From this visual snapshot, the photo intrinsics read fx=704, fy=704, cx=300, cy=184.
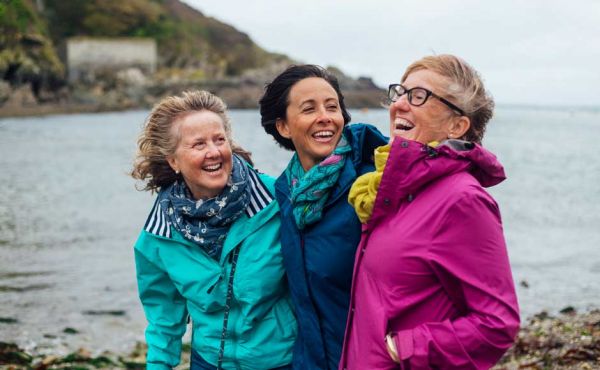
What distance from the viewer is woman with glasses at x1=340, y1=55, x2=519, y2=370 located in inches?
97.7

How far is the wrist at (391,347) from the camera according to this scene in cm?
261

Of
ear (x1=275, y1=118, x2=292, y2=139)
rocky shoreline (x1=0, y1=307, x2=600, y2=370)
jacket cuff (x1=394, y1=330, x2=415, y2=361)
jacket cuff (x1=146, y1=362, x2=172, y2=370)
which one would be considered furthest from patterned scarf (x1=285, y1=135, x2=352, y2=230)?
rocky shoreline (x1=0, y1=307, x2=600, y2=370)

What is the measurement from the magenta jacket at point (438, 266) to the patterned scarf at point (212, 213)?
40.1 inches

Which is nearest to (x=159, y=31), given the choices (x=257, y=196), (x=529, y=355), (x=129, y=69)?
(x=129, y=69)

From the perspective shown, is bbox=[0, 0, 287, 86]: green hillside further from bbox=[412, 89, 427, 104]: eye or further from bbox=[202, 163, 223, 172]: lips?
bbox=[412, 89, 427, 104]: eye

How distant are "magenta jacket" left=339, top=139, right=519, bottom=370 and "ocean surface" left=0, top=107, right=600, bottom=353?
290 inches

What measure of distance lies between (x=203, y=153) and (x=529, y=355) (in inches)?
215

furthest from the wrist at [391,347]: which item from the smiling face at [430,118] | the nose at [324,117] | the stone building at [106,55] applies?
the stone building at [106,55]

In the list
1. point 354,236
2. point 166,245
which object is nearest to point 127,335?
point 166,245

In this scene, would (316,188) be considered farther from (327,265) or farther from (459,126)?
(459,126)

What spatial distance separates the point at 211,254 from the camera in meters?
3.61

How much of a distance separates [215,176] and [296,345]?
0.95m

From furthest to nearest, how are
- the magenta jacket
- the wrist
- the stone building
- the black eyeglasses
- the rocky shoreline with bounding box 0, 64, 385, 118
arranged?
the stone building, the rocky shoreline with bounding box 0, 64, 385, 118, the black eyeglasses, the wrist, the magenta jacket

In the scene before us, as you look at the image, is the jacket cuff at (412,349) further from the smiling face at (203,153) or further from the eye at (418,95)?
the smiling face at (203,153)
